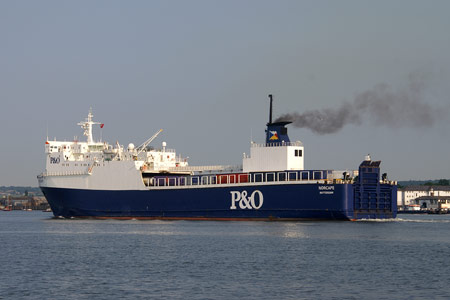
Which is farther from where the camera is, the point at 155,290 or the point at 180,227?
the point at 180,227

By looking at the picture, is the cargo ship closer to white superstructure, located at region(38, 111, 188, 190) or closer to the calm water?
white superstructure, located at region(38, 111, 188, 190)

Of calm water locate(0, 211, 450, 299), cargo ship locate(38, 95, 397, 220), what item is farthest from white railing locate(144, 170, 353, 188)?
calm water locate(0, 211, 450, 299)

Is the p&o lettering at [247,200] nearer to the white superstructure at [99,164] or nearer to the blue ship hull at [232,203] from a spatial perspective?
the blue ship hull at [232,203]

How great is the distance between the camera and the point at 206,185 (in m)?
79.1

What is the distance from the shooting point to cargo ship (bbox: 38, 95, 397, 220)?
71875 millimetres

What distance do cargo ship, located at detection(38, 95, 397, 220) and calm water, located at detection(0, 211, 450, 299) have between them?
7.48 meters

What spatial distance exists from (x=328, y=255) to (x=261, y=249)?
4692 mm

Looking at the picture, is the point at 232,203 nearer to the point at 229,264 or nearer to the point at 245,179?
the point at 245,179

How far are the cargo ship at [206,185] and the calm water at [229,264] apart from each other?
748 centimetres

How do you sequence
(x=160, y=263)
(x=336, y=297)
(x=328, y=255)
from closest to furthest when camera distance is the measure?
(x=336, y=297), (x=160, y=263), (x=328, y=255)

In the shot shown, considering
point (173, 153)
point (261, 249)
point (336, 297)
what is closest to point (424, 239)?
point (261, 249)

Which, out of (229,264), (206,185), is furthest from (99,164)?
(229,264)

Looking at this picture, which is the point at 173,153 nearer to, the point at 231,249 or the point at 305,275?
the point at 231,249

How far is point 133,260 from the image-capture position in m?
43.2
